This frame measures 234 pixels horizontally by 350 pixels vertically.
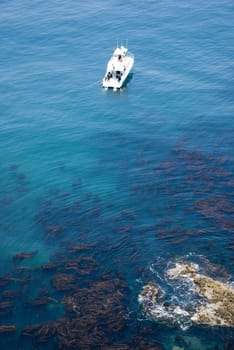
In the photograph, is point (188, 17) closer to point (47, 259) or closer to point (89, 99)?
point (89, 99)

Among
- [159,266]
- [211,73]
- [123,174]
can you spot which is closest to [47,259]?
[159,266]

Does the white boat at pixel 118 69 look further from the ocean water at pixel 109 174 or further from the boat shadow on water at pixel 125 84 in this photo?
the ocean water at pixel 109 174

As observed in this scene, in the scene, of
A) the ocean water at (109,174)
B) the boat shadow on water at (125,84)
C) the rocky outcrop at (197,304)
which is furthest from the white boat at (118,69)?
the rocky outcrop at (197,304)

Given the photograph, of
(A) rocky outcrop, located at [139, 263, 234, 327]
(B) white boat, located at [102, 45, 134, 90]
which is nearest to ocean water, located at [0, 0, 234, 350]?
(A) rocky outcrop, located at [139, 263, 234, 327]

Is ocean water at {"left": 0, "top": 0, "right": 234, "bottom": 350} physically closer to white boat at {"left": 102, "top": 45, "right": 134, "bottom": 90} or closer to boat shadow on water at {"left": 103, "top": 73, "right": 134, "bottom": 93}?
boat shadow on water at {"left": 103, "top": 73, "right": 134, "bottom": 93}

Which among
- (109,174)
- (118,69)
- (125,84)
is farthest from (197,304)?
(118,69)

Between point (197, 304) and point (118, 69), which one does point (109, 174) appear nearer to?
point (197, 304)
